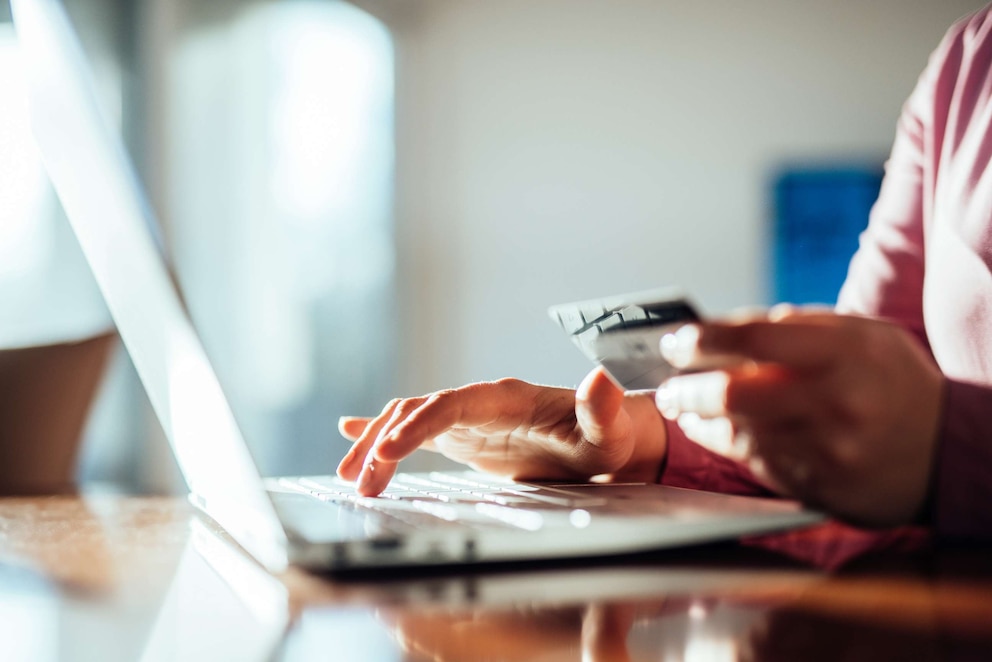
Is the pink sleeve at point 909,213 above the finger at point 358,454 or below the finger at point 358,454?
above

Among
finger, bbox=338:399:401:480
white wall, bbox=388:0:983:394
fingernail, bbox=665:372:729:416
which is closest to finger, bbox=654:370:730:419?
fingernail, bbox=665:372:729:416

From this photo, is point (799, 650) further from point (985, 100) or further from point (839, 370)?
point (985, 100)

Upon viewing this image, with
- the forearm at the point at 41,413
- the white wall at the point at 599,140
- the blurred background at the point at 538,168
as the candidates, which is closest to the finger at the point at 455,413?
the forearm at the point at 41,413

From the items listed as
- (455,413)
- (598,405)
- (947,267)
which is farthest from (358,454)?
(947,267)

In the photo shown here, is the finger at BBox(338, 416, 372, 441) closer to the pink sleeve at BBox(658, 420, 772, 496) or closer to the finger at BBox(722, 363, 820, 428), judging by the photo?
the pink sleeve at BBox(658, 420, 772, 496)

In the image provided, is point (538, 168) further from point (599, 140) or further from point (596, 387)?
point (596, 387)

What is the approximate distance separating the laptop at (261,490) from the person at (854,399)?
0.04m

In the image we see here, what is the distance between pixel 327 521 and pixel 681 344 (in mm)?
217

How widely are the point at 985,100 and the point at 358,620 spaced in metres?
0.85

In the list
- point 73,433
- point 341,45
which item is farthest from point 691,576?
point 341,45

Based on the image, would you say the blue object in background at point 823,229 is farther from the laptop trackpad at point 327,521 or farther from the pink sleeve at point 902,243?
the laptop trackpad at point 327,521

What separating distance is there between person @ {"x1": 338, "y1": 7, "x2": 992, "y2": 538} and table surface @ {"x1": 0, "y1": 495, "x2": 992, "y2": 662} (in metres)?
0.05

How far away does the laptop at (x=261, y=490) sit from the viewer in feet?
1.45

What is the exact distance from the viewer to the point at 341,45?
370cm
